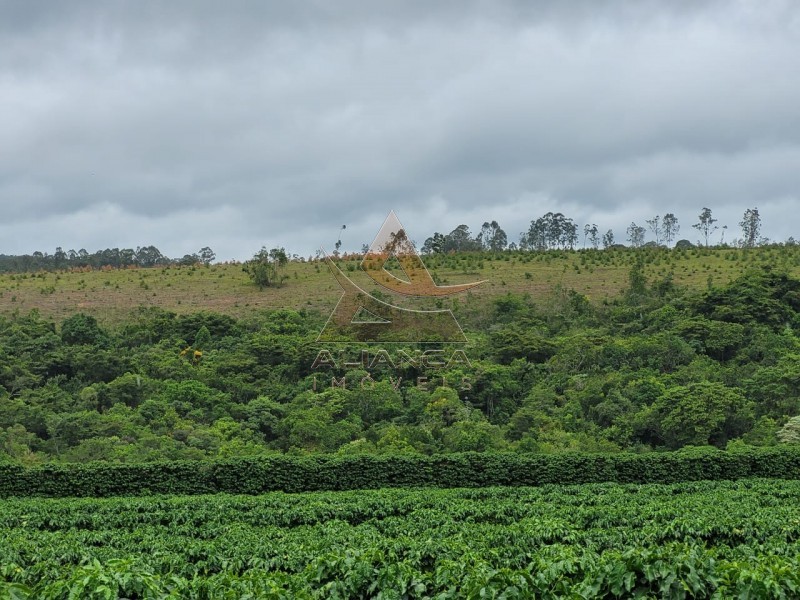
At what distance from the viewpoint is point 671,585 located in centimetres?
729

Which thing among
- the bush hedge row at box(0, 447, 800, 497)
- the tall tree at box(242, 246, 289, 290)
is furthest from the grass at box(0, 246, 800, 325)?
the bush hedge row at box(0, 447, 800, 497)

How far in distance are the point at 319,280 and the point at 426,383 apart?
18206 millimetres

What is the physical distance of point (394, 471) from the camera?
29.2m

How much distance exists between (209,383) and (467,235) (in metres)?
44.6

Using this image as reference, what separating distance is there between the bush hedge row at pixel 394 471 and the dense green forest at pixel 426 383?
275 centimetres

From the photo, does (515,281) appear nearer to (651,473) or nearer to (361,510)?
(651,473)

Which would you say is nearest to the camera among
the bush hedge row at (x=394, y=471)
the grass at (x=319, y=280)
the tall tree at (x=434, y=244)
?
the bush hedge row at (x=394, y=471)

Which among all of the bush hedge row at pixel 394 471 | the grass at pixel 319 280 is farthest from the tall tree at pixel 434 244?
the bush hedge row at pixel 394 471

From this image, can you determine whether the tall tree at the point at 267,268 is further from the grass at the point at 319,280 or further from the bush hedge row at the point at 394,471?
the bush hedge row at the point at 394,471

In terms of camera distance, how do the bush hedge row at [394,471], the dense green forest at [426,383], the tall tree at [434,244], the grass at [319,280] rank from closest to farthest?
the bush hedge row at [394,471] < the dense green forest at [426,383] < the grass at [319,280] < the tall tree at [434,244]

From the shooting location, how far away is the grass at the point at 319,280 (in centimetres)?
5225

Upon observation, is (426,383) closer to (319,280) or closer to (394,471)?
(394,471)

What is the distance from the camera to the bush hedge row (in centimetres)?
2828

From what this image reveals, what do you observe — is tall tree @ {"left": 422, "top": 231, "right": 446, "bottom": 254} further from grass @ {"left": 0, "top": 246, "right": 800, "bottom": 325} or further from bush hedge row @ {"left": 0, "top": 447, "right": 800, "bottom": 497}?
bush hedge row @ {"left": 0, "top": 447, "right": 800, "bottom": 497}
